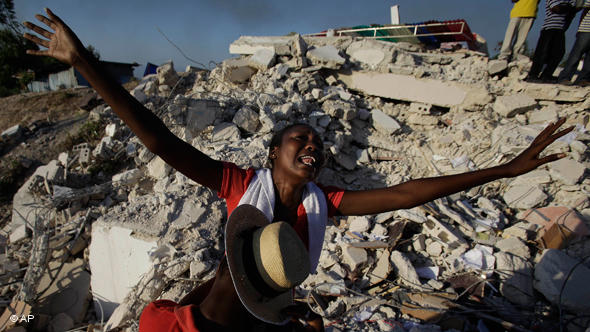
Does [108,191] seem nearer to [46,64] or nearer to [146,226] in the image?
[146,226]

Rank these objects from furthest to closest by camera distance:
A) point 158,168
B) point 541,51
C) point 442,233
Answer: point 541,51 → point 158,168 → point 442,233

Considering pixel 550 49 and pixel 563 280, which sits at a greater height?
pixel 550 49

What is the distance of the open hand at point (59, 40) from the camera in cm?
117

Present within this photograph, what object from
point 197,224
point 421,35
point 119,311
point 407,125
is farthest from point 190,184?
point 421,35

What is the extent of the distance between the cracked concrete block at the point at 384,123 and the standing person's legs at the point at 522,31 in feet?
11.3

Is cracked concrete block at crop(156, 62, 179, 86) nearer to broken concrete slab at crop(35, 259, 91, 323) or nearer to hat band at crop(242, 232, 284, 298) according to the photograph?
broken concrete slab at crop(35, 259, 91, 323)

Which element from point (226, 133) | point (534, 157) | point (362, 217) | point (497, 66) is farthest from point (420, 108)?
point (534, 157)

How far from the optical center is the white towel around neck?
1532 mm

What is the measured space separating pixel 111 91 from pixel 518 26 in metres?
7.71

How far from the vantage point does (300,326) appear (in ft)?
4.43

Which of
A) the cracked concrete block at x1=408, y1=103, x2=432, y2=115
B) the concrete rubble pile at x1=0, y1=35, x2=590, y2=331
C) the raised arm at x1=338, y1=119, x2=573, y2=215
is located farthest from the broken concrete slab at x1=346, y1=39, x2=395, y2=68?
the raised arm at x1=338, y1=119, x2=573, y2=215

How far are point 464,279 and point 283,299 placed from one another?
2.52 metres

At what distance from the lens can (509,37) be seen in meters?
5.88

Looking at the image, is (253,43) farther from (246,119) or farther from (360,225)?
(360,225)
